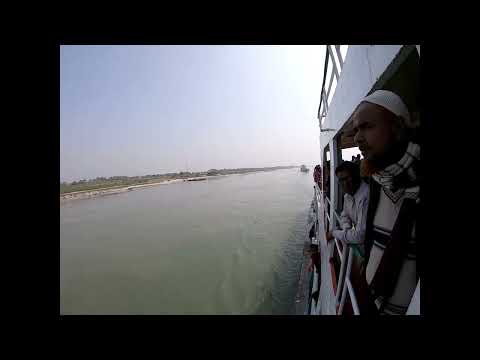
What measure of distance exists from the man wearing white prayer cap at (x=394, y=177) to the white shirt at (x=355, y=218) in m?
0.31

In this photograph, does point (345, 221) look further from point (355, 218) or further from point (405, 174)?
point (405, 174)

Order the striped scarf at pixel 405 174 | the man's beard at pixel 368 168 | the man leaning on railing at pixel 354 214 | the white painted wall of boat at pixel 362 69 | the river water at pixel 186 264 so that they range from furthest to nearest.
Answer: the river water at pixel 186 264 < the man leaning on railing at pixel 354 214 < the white painted wall of boat at pixel 362 69 < the man's beard at pixel 368 168 < the striped scarf at pixel 405 174

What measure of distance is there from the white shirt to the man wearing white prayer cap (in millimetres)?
308

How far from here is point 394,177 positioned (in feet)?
3.40

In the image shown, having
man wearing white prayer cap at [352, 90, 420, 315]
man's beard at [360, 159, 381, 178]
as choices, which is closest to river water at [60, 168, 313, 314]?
man wearing white prayer cap at [352, 90, 420, 315]

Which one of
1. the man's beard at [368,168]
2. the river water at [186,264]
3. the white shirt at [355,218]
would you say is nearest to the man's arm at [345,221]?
the white shirt at [355,218]

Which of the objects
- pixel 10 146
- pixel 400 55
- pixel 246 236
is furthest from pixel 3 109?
pixel 246 236

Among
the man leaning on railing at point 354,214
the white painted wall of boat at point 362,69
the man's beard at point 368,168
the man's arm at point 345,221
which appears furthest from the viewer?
the man's arm at point 345,221

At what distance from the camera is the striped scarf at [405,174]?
98cm

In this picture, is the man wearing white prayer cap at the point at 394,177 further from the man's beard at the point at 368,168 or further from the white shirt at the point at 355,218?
the white shirt at the point at 355,218

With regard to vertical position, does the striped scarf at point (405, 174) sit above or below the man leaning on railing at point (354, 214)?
above
